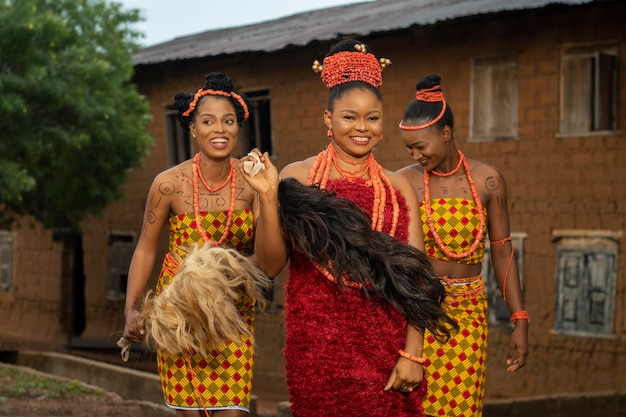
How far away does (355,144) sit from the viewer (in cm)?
443

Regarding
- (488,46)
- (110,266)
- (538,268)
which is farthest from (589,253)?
(110,266)

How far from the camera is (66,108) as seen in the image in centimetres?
1471

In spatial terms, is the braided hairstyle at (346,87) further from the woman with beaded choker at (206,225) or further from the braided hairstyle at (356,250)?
the woman with beaded choker at (206,225)

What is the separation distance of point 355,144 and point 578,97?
9351 mm

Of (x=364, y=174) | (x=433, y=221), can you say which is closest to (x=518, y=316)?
(x=433, y=221)

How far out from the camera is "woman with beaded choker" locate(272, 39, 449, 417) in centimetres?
421

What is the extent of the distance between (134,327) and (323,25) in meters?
13.4

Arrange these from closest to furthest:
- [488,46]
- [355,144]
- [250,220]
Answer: [355,144], [250,220], [488,46]

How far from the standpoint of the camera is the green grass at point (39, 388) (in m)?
11.2

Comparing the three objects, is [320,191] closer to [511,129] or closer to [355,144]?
[355,144]

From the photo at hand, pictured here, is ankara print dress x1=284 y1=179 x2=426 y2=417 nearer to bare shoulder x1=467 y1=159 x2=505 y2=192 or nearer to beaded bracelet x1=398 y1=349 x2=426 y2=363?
beaded bracelet x1=398 y1=349 x2=426 y2=363

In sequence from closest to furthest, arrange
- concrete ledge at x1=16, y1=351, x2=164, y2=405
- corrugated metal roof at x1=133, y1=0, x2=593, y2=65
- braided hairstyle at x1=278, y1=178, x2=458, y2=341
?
braided hairstyle at x1=278, y1=178, x2=458, y2=341 → concrete ledge at x1=16, y1=351, x2=164, y2=405 → corrugated metal roof at x1=133, y1=0, x2=593, y2=65

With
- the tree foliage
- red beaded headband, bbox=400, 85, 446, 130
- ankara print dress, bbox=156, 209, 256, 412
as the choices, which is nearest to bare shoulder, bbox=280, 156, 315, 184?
ankara print dress, bbox=156, 209, 256, 412

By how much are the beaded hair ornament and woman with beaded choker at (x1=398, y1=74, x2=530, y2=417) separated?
1356 mm
